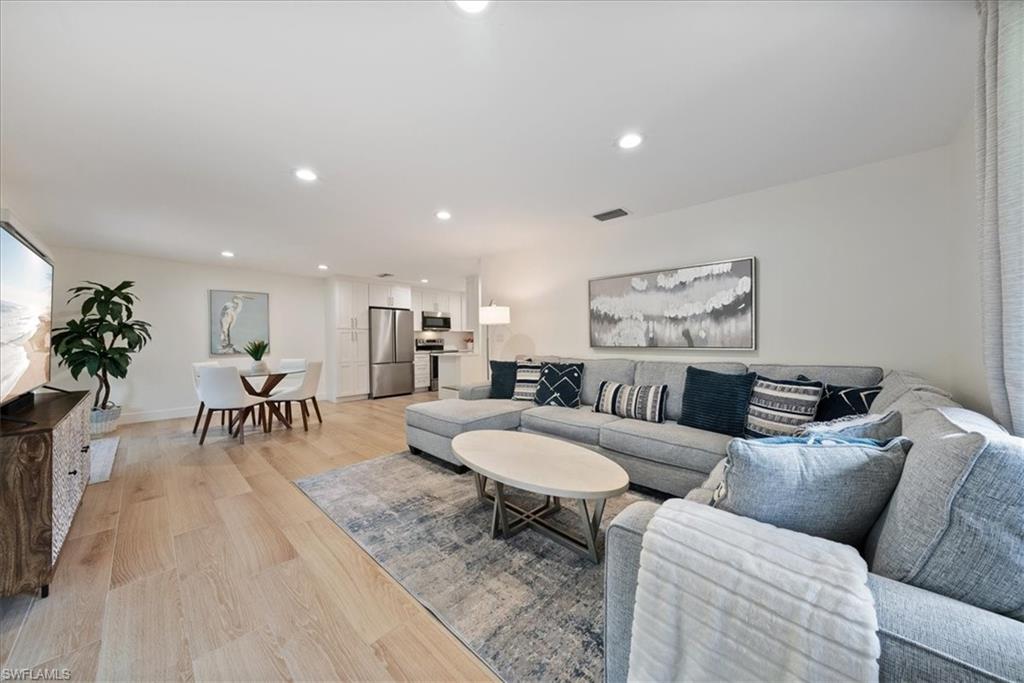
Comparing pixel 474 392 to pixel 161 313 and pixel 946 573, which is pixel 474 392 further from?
pixel 161 313

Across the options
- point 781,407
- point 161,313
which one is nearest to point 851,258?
point 781,407

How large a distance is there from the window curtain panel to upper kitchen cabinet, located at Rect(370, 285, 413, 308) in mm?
6828

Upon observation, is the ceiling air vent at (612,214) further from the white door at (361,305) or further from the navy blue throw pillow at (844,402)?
the white door at (361,305)

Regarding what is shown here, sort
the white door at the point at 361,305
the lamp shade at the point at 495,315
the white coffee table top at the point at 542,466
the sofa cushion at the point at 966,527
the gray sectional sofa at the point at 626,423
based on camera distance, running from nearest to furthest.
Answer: the sofa cushion at the point at 966,527 → the white coffee table top at the point at 542,466 → the gray sectional sofa at the point at 626,423 → the lamp shade at the point at 495,315 → the white door at the point at 361,305

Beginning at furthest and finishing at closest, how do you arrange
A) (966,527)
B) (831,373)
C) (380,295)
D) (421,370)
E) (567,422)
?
(421,370)
(380,295)
(567,422)
(831,373)
(966,527)

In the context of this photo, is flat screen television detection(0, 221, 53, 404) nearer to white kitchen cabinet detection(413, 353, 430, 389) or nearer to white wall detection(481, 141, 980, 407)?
white wall detection(481, 141, 980, 407)

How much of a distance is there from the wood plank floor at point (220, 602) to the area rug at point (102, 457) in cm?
24

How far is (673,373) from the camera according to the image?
9.86 ft

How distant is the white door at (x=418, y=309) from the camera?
24.6 ft

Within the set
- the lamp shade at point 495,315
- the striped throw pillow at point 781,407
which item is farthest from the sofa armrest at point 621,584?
the lamp shade at point 495,315

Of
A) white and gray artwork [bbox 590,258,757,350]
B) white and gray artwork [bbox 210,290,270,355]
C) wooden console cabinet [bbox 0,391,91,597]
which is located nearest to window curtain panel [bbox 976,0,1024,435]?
white and gray artwork [bbox 590,258,757,350]

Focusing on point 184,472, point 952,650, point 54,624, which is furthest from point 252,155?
point 952,650

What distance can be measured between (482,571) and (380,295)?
19.2 ft

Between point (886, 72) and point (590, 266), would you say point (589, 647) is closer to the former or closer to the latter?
point (886, 72)
